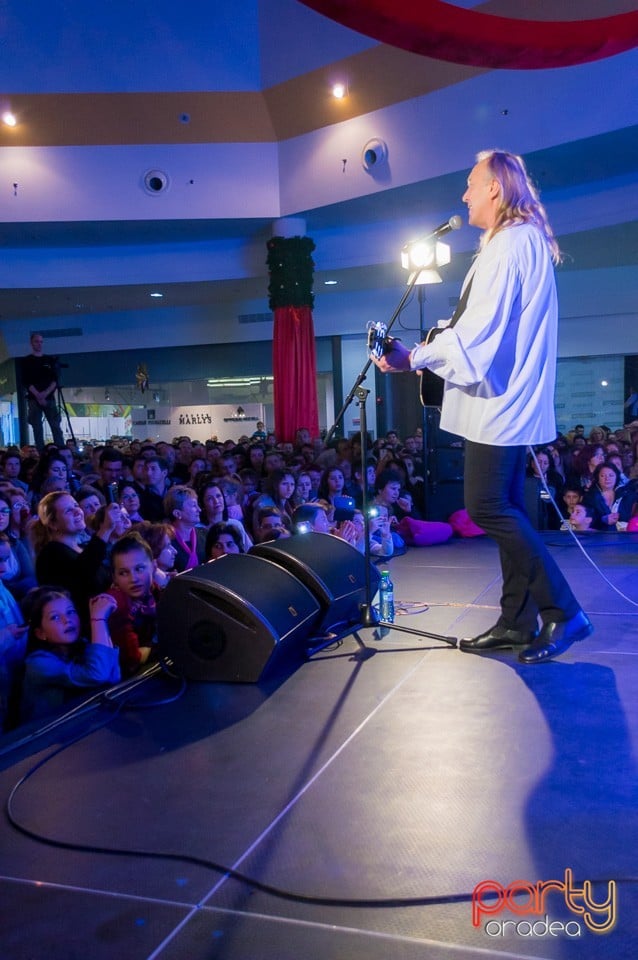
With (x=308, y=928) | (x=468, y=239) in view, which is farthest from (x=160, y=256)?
(x=308, y=928)

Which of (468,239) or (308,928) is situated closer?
(308,928)

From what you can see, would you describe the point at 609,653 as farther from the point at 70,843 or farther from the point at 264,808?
the point at 70,843

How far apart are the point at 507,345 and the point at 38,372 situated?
7805 mm

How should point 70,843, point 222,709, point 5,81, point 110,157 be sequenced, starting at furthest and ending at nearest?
point 110,157, point 5,81, point 222,709, point 70,843

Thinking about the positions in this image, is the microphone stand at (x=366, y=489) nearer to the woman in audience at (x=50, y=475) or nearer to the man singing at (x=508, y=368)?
the man singing at (x=508, y=368)

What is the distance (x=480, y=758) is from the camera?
5.50ft

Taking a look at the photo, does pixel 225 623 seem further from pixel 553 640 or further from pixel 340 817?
pixel 553 640

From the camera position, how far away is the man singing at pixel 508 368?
2.20 metres

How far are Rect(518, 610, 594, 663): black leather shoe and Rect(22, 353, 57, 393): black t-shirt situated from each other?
7887mm

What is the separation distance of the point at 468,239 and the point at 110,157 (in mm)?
5002

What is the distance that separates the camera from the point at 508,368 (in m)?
2.25

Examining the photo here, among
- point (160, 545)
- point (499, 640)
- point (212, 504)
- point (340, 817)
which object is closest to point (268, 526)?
point (212, 504)

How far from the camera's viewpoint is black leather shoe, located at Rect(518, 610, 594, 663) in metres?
2.29

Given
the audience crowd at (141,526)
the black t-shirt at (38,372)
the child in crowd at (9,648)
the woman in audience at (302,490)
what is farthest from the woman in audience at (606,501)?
the black t-shirt at (38,372)
